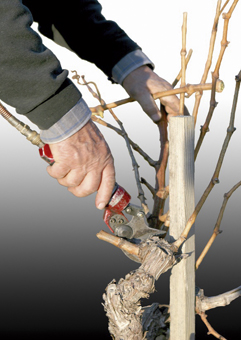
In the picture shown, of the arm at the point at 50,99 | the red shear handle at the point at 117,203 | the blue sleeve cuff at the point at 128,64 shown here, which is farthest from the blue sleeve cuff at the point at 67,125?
the blue sleeve cuff at the point at 128,64

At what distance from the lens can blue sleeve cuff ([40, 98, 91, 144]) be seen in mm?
1143

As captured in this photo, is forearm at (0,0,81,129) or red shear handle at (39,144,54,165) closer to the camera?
forearm at (0,0,81,129)

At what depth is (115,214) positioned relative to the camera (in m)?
1.31

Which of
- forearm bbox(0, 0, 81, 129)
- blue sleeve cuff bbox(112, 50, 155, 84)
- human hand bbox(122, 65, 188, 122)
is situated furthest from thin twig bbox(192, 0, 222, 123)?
forearm bbox(0, 0, 81, 129)

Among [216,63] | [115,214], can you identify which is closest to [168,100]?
[216,63]

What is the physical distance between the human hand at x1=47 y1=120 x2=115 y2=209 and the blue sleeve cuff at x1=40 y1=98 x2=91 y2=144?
0.01 metres

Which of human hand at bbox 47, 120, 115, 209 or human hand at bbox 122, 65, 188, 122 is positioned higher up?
human hand at bbox 122, 65, 188, 122

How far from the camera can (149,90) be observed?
55.7 inches

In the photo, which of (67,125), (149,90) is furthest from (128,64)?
(67,125)

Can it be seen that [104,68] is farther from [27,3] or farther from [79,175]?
[79,175]

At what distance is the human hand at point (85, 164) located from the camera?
117cm

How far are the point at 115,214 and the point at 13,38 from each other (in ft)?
1.67

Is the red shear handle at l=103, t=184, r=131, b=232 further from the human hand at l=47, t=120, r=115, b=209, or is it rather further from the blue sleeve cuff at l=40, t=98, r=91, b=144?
the blue sleeve cuff at l=40, t=98, r=91, b=144

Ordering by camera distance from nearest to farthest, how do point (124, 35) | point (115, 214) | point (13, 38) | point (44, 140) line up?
point (13, 38), point (44, 140), point (115, 214), point (124, 35)
